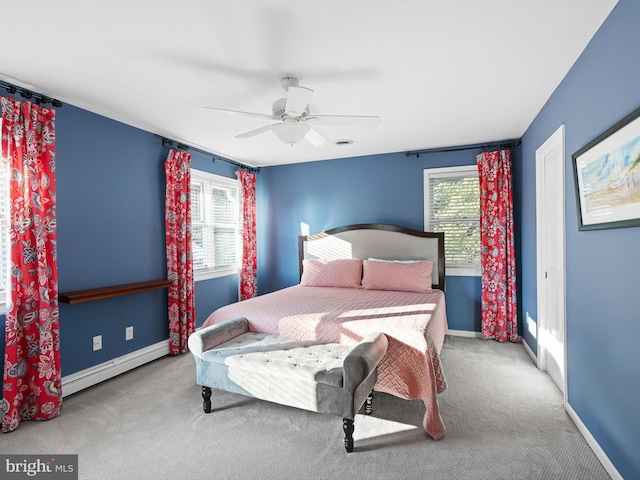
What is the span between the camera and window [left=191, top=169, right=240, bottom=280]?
172 inches

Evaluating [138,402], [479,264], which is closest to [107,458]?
[138,402]

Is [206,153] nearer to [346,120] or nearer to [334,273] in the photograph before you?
[334,273]

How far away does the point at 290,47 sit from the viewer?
205 centimetres

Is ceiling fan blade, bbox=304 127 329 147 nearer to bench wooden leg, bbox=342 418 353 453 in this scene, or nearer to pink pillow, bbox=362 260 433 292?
pink pillow, bbox=362 260 433 292

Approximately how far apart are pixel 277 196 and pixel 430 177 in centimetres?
228

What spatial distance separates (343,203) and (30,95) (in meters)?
3.46

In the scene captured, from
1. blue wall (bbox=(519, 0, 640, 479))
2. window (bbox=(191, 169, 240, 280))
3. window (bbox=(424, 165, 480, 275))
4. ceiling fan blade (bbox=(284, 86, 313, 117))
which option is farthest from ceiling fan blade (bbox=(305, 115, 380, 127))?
window (bbox=(191, 169, 240, 280))

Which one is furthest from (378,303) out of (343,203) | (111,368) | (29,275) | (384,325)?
(29,275)

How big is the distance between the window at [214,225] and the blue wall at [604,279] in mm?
3815

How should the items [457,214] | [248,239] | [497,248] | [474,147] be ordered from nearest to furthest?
[497,248], [474,147], [457,214], [248,239]

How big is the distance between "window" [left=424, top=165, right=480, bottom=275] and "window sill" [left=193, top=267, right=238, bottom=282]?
278cm

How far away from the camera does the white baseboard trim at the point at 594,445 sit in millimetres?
1773

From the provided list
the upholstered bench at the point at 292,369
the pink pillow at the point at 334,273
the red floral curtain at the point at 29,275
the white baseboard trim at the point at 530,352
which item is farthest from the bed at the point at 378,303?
the red floral curtain at the point at 29,275

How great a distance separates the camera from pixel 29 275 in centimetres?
244
